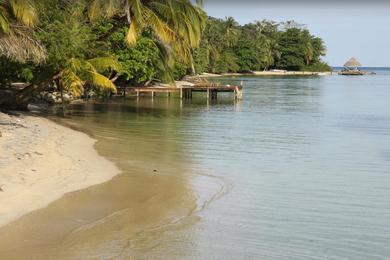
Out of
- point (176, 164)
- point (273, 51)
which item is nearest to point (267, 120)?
point (176, 164)

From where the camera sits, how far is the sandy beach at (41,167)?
343 inches

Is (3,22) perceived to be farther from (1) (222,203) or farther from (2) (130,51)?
(2) (130,51)

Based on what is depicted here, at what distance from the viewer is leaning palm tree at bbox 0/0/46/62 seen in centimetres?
1420

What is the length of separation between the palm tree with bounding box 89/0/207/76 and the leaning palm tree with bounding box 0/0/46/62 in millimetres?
5519

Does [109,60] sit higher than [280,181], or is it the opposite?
[109,60]

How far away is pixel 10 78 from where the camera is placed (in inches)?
890

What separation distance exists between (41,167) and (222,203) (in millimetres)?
3757

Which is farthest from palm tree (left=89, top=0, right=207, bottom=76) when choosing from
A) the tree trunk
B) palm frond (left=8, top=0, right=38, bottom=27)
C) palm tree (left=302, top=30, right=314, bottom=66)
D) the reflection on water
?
palm tree (left=302, top=30, right=314, bottom=66)

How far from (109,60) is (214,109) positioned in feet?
38.3

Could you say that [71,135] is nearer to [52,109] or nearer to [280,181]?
[280,181]

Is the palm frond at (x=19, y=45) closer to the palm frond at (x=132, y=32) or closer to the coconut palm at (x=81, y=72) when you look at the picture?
the coconut palm at (x=81, y=72)

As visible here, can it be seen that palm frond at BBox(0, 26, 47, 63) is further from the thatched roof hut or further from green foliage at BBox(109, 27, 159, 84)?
the thatched roof hut

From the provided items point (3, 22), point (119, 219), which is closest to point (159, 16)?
point (3, 22)

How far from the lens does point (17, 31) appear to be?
15391mm
